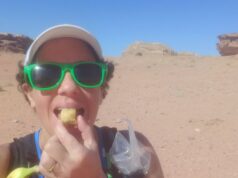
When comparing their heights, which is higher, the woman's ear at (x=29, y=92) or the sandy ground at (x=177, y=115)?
the woman's ear at (x=29, y=92)

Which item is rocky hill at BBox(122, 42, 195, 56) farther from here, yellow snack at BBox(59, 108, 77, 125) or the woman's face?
yellow snack at BBox(59, 108, 77, 125)

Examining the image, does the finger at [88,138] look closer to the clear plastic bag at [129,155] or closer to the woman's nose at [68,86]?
the woman's nose at [68,86]

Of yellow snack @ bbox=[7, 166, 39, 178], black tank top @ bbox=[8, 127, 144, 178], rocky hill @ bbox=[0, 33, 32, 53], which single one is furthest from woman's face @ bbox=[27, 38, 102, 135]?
rocky hill @ bbox=[0, 33, 32, 53]

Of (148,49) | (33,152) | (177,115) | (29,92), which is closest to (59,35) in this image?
(29,92)

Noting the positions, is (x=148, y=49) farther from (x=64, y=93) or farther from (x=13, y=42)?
(x=64, y=93)

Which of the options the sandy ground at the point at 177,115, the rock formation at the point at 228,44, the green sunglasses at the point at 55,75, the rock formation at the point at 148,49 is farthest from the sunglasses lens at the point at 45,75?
the rock formation at the point at 228,44

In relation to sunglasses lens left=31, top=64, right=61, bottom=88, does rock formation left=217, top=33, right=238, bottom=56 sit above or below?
above
